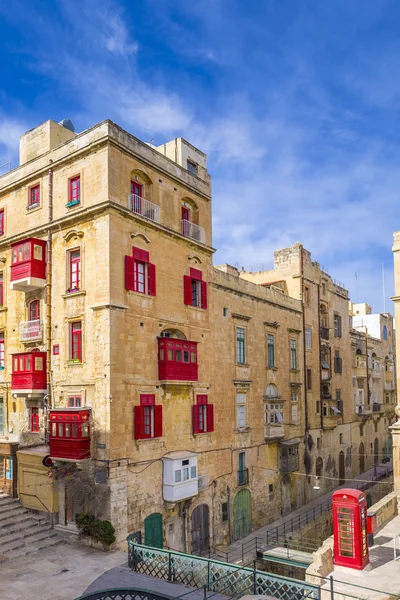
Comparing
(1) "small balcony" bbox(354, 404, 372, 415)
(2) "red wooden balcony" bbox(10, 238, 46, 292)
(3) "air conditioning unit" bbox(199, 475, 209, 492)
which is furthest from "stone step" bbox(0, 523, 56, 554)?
(1) "small balcony" bbox(354, 404, 372, 415)

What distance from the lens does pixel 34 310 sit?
2483cm

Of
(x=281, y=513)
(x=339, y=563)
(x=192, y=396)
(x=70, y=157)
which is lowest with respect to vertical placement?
(x=281, y=513)

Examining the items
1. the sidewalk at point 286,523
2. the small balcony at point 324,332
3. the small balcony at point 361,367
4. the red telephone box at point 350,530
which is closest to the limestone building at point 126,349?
the sidewalk at point 286,523

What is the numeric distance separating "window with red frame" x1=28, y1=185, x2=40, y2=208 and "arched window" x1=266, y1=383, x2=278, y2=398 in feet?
57.4

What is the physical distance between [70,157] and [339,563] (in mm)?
19551

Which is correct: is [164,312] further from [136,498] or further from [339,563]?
[339,563]

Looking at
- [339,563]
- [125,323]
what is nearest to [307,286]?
[125,323]

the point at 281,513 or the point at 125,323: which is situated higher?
the point at 125,323

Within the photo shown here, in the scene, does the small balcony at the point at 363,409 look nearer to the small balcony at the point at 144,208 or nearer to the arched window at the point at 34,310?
the small balcony at the point at 144,208

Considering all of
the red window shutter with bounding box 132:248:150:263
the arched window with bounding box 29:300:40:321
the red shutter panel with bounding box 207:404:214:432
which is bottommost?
the red shutter panel with bounding box 207:404:214:432

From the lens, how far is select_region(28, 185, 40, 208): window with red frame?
2533 cm

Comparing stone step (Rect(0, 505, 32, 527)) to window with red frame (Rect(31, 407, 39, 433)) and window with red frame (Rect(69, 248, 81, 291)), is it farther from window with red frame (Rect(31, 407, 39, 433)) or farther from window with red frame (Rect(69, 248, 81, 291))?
window with red frame (Rect(69, 248, 81, 291))

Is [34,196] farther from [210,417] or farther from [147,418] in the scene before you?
[210,417]

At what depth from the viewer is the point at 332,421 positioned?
39.2 metres
